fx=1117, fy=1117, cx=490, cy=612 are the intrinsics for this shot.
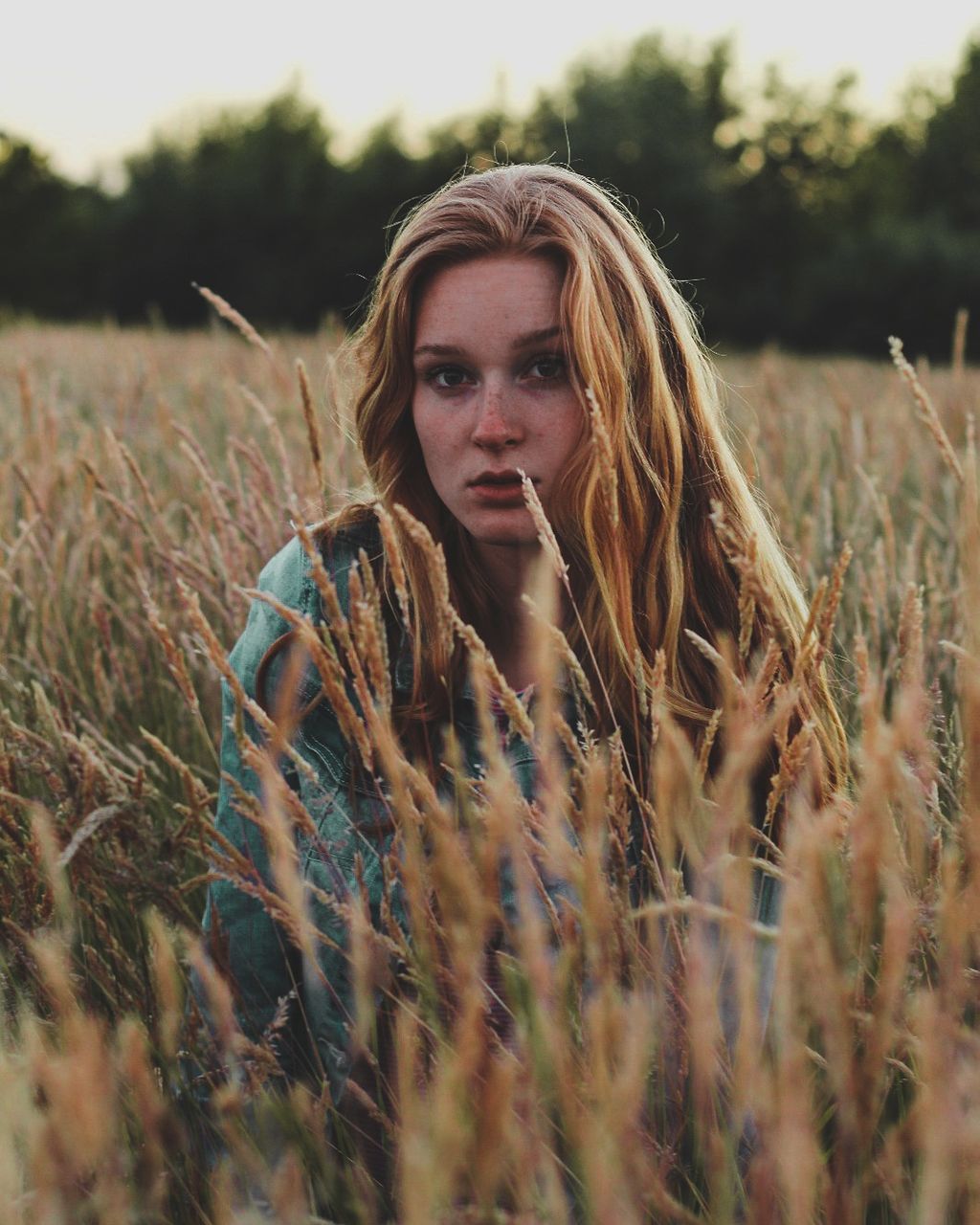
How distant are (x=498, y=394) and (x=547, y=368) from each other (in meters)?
0.09

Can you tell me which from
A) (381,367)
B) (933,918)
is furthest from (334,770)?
(933,918)

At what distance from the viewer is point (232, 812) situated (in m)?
1.44

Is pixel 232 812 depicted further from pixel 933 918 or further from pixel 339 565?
pixel 933 918

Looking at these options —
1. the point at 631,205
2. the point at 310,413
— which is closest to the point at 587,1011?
the point at 310,413

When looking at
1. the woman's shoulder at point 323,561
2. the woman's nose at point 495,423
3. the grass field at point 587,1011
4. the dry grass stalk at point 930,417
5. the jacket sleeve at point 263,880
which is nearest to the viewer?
the grass field at point 587,1011

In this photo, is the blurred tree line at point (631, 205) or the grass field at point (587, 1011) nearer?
the grass field at point (587, 1011)

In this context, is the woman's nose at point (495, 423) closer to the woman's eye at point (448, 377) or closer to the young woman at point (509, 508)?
the young woman at point (509, 508)

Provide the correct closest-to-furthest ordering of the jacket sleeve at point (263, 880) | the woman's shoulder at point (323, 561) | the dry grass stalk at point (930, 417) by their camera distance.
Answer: the dry grass stalk at point (930, 417), the jacket sleeve at point (263, 880), the woman's shoulder at point (323, 561)

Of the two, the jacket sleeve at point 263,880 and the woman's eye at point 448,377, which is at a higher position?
the woman's eye at point 448,377

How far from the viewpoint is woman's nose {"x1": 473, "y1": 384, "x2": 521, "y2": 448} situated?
1305 millimetres

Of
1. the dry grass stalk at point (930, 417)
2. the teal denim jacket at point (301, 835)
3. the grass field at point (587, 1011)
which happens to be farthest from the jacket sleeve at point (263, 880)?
the dry grass stalk at point (930, 417)

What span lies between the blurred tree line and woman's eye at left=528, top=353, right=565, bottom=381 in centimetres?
1879

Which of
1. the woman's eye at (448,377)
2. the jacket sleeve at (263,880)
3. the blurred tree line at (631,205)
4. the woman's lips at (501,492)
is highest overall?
the blurred tree line at (631,205)

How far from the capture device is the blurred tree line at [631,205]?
21.1 metres
